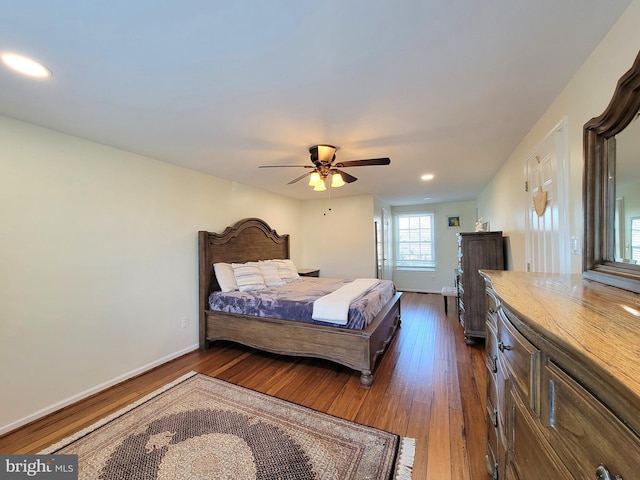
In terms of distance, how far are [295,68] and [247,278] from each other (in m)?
2.75

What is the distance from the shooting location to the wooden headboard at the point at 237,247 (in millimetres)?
3432

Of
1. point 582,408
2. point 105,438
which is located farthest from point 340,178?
point 105,438

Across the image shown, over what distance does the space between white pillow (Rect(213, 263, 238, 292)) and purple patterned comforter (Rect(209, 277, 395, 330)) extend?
109 mm

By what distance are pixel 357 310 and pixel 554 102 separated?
2274 millimetres

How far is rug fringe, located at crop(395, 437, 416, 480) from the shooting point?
1521mm

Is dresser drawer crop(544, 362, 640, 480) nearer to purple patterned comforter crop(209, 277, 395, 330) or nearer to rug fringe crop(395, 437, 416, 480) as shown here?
rug fringe crop(395, 437, 416, 480)

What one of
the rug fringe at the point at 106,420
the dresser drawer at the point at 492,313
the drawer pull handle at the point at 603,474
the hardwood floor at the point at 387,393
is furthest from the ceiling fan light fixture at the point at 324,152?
the rug fringe at the point at 106,420

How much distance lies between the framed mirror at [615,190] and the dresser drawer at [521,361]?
0.51 m

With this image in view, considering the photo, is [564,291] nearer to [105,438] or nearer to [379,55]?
[379,55]

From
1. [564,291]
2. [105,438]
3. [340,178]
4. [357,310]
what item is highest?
[340,178]

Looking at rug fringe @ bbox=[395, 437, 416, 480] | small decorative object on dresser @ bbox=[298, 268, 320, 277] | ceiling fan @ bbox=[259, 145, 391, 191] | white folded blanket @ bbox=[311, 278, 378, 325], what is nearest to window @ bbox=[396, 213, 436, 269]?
small decorative object on dresser @ bbox=[298, 268, 320, 277]

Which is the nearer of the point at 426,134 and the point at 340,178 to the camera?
the point at 426,134

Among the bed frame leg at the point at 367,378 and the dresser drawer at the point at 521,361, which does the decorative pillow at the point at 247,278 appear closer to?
the bed frame leg at the point at 367,378

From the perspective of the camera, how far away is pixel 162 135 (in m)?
2.37
